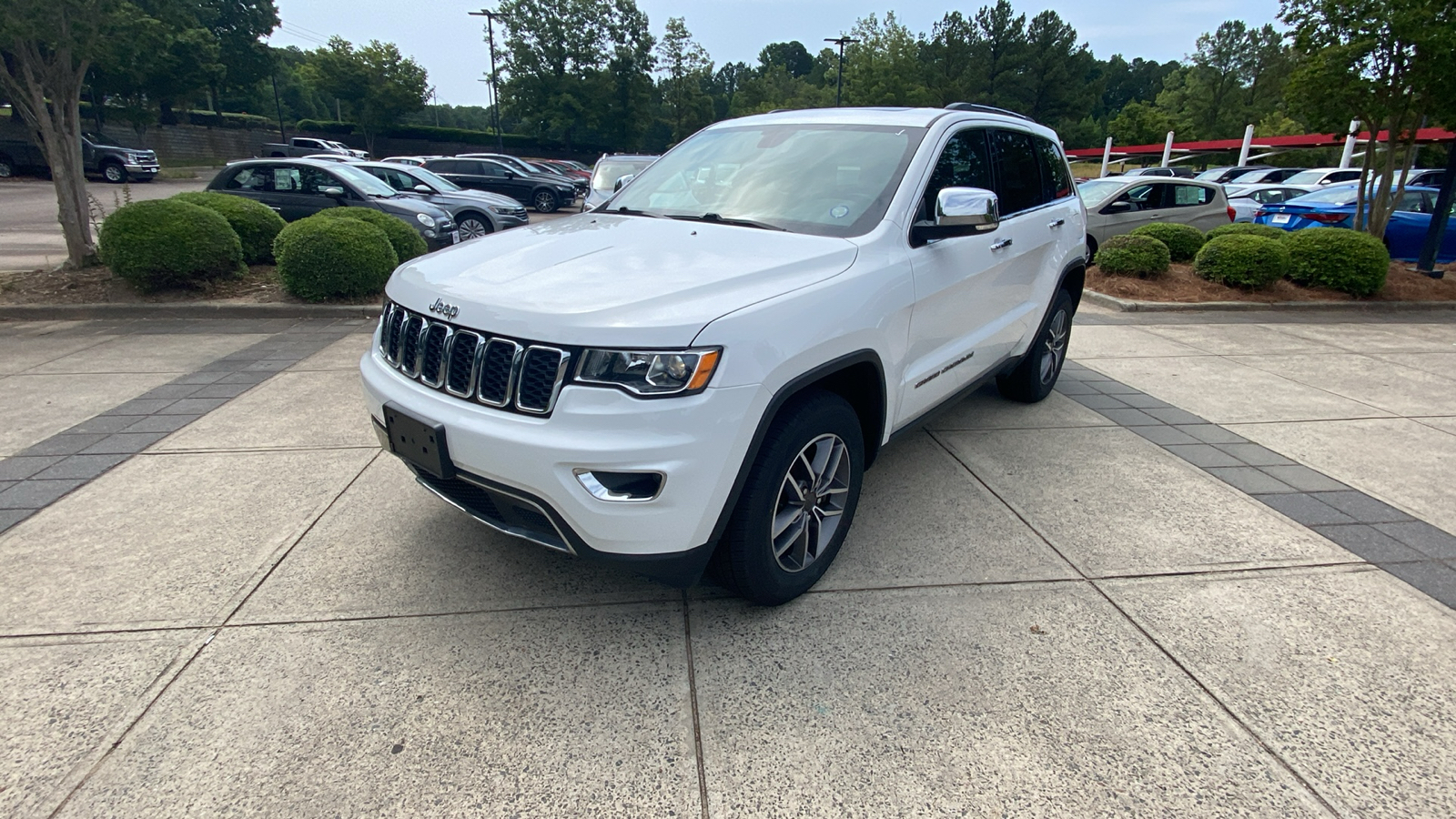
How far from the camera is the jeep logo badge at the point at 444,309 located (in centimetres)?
253

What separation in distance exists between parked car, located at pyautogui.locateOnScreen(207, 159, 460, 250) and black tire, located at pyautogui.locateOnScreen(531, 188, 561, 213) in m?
10.6

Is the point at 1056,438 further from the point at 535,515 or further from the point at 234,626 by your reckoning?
the point at 234,626

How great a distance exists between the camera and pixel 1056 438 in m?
4.78

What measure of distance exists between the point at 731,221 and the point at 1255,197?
17.5 metres

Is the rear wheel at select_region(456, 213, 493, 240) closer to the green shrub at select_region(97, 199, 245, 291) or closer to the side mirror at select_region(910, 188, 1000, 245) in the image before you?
the green shrub at select_region(97, 199, 245, 291)

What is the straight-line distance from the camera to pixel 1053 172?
499cm

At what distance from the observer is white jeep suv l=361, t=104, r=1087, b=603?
2246 mm

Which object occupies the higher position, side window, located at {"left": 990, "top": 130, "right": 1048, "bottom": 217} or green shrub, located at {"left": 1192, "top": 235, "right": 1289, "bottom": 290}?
side window, located at {"left": 990, "top": 130, "right": 1048, "bottom": 217}

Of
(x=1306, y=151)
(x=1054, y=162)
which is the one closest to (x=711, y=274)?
(x=1054, y=162)

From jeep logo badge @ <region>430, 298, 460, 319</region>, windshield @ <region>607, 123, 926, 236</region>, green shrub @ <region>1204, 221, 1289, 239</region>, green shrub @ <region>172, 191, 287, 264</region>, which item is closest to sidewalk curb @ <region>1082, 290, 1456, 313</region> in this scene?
green shrub @ <region>1204, 221, 1289, 239</region>

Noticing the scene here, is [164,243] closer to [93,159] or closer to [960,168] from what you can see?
[960,168]

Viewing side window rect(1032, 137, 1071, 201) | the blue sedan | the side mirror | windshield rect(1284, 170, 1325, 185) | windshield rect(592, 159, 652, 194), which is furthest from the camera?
windshield rect(1284, 170, 1325, 185)

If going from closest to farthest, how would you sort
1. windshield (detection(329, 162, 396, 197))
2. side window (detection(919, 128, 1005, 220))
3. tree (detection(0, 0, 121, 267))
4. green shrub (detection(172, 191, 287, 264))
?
1. side window (detection(919, 128, 1005, 220))
2. tree (detection(0, 0, 121, 267))
3. green shrub (detection(172, 191, 287, 264))
4. windshield (detection(329, 162, 396, 197))

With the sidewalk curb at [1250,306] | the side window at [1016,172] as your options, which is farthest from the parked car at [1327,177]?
the side window at [1016,172]
